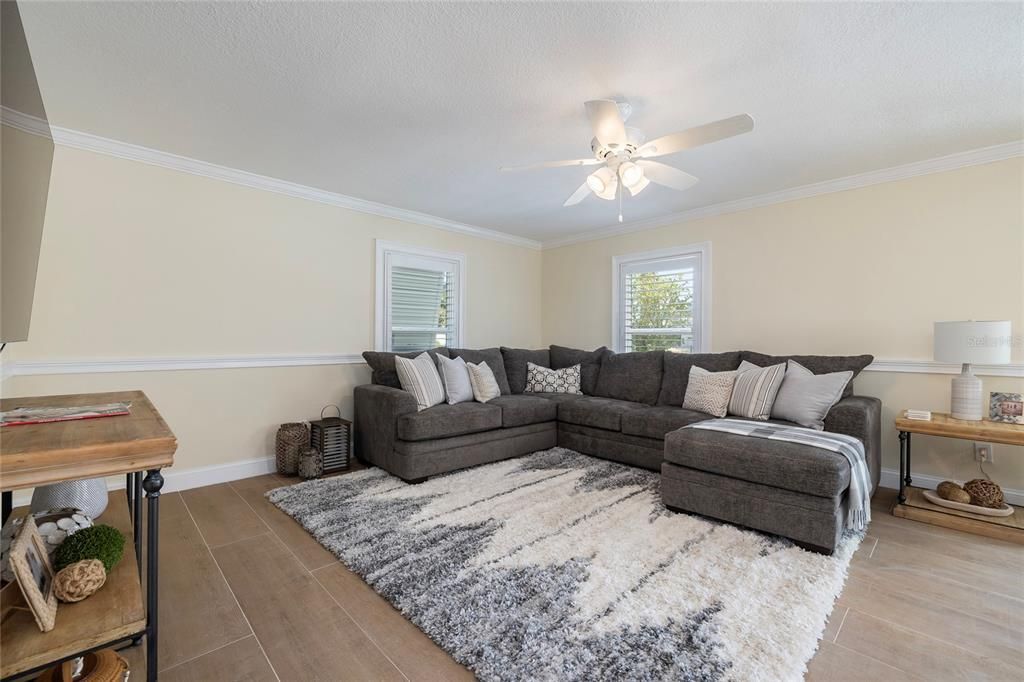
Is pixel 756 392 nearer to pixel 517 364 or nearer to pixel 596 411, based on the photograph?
pixel 596 411

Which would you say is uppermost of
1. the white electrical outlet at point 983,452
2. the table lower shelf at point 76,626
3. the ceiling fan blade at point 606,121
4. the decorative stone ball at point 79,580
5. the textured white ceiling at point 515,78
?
the textured white ceiling at point 515,78

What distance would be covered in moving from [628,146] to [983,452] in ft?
10.4

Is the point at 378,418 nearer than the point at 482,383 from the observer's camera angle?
Yes

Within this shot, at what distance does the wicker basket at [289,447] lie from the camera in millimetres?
3529

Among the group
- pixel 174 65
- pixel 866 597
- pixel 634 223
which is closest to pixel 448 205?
pixel 634 223

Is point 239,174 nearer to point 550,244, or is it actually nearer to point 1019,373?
point 550,244

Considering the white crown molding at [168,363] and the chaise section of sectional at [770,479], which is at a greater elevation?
the white crown molding at [168,363]

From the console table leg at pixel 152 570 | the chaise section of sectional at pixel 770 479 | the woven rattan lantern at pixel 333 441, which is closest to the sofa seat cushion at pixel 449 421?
the woven rattan lantern at pixel 333 441

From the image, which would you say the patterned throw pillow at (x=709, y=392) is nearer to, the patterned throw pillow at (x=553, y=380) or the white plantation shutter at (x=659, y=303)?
the white plantation shutter at (x=659, y=303)

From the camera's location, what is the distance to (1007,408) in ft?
9.26

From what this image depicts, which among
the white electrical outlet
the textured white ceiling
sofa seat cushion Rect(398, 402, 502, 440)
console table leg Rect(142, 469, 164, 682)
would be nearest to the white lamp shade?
the white electrical outlet

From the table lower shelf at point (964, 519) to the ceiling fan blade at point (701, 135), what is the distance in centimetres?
253

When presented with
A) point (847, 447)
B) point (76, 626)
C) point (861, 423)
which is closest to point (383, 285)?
point (76, 626)

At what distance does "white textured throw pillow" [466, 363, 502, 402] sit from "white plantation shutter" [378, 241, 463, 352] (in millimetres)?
861
